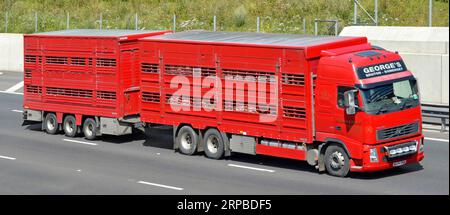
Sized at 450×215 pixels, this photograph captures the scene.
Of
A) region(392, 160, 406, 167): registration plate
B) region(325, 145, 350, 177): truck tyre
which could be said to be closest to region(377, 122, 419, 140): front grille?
region(392, 160, 406, 167): registration plate

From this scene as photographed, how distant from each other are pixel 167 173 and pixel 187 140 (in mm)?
2437

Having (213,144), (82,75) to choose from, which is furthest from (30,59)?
(213,144)

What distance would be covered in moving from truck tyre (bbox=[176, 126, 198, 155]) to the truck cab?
154 inches

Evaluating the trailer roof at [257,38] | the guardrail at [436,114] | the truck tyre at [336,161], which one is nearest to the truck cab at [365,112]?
the truck tyre at [336,161]

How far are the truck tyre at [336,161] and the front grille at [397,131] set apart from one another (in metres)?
0.92

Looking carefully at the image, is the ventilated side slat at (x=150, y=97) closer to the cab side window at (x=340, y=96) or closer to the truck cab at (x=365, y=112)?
the truck cab at (x=365, y=112)

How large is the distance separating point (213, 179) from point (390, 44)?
10395 mm

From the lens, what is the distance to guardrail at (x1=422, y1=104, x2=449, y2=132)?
24453 millimetres

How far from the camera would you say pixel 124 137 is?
2709cm

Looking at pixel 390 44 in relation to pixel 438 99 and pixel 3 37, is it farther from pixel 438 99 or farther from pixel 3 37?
pixel 3 37

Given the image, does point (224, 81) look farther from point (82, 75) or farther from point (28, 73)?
point (28, 73)

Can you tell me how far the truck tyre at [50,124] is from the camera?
27.5m

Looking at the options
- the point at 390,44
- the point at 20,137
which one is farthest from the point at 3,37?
the point at 390,44

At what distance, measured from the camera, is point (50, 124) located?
90.8 ft
